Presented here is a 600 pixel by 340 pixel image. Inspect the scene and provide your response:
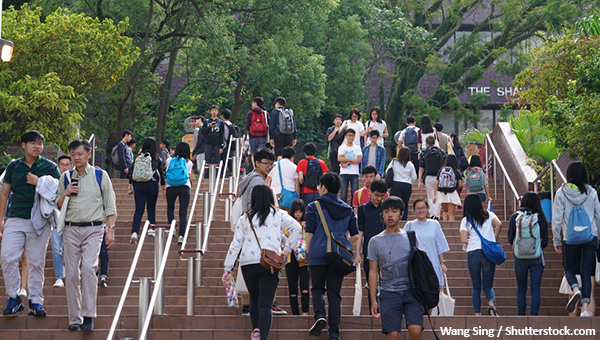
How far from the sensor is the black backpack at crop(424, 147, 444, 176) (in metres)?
12.9

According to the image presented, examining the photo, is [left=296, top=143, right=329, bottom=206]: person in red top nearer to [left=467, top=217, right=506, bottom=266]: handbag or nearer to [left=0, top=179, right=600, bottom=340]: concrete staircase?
[left=0, top=179, right=600, bottom=340]: concrete staircase

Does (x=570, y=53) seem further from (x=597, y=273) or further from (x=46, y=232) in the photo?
(x=46, y=232)

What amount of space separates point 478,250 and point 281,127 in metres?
6.21

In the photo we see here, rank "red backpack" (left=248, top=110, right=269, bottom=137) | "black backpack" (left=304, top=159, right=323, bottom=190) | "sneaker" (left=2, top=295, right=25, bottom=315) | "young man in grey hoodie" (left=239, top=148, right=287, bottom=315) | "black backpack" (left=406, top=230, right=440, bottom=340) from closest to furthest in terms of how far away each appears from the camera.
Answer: "black backpack" (left=406, top=230, right=440, bottom=340) → "sneaker" (left=2, top=295, right=25, bottom=315) → "young man in grey hoodie" (left=239, top=148, right=287, bottom=315) → "black backpack" (left=304, top=159, right=323, bottom=190) → "red backpack" (left=248, top=110, right=269, bottom=137)

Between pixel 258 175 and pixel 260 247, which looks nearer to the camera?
pixel 260 247

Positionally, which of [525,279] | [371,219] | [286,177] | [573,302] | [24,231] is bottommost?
[573,302]

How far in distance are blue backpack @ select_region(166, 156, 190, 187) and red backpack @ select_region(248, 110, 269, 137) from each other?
11.3 ft

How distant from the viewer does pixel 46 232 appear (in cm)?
802

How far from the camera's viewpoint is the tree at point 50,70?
14.8 metres

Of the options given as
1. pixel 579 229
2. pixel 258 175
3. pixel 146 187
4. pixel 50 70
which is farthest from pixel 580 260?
pixel 50 70

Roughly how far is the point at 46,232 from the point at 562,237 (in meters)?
6.05

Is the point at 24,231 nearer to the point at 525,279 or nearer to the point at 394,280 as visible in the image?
the point at 394,280

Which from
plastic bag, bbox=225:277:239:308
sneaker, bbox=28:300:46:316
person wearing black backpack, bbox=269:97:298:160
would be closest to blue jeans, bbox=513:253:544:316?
plastic bag, bbox=225:277:239:308

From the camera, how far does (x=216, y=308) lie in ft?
29.0
